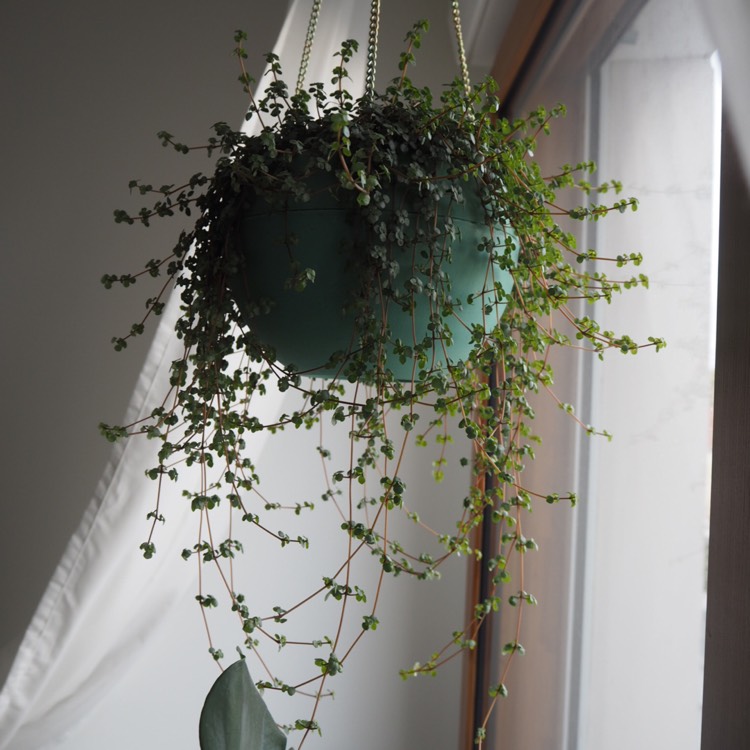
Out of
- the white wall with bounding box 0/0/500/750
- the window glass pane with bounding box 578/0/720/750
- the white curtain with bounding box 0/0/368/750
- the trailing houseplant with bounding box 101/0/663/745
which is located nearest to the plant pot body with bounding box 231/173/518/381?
the trailing houseplant with bounding box 101/0/663/745

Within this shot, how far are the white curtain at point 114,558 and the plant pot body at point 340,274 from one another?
1.80 ft

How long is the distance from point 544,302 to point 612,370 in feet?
1.00

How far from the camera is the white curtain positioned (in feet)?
4.33

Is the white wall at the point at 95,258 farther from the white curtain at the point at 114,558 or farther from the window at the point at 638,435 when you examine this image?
the window at the point at 638,435

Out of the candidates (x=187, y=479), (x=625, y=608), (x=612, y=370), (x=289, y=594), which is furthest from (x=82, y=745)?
(x=612, y=370)

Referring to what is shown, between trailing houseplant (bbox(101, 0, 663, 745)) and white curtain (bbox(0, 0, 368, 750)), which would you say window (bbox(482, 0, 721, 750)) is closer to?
trailing houseplant (bbox(101, 0, 663, 745))

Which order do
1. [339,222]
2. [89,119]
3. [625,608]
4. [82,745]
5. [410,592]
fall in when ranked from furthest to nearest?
[89,119] < [410,592] < [82,745] < [625,608] < [339,222]

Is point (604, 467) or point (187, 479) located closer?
point (604, 467)

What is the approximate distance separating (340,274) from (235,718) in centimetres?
43

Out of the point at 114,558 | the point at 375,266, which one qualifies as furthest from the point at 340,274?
the point at 114,558

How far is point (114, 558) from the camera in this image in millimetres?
1354

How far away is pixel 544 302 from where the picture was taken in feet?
3.00

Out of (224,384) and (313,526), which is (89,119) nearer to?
(313,526)

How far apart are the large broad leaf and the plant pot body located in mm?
310
